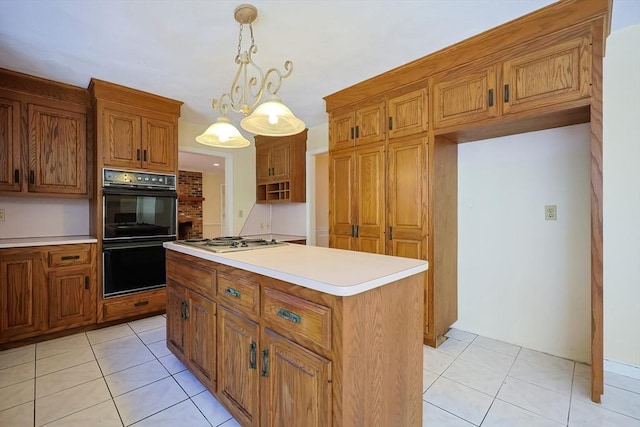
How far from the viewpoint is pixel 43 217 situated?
3.04 m

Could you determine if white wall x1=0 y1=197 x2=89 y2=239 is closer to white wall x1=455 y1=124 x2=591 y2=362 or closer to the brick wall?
white wall x1=455 y1=124 x2=591 y2=362

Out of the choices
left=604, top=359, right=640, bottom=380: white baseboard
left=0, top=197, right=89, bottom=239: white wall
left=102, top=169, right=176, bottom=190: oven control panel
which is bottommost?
left=604, top=359, right=640, bottom=380: white baseboard

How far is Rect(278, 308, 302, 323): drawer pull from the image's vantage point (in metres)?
1.18

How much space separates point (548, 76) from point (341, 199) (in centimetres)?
188

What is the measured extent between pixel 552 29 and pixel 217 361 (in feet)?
9.38

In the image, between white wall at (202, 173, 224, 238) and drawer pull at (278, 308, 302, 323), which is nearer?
drawer pull at (278, 308, 302, 323)

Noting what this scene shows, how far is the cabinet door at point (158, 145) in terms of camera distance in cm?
315

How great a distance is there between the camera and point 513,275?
252cm

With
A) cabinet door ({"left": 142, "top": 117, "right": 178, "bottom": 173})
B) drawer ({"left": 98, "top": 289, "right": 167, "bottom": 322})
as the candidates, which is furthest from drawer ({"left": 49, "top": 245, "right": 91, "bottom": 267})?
cabinet door ({"left": 142, "top": 117, "right": 178, "bottom": 173})

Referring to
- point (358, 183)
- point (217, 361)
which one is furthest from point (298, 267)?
point (358, 183)

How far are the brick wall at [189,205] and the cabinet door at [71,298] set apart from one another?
16.9 feet

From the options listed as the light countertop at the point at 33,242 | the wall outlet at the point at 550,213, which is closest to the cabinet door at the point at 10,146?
the light countertop at the point at 33,242

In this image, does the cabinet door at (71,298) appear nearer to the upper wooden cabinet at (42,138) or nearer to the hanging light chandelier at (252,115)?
the upper wooden cabinet at (42,138)

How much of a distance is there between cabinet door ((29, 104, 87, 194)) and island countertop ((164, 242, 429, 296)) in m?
2.10
